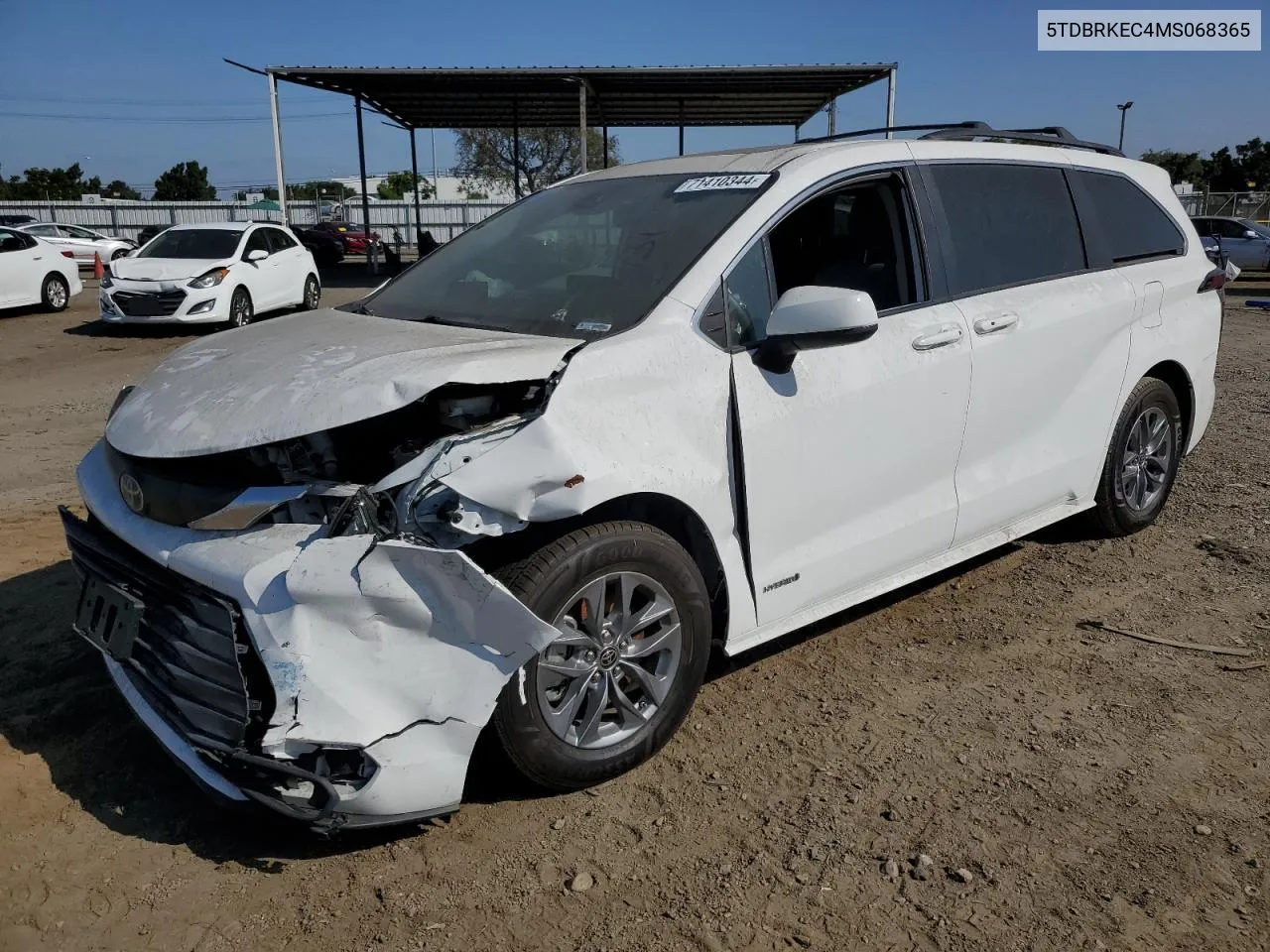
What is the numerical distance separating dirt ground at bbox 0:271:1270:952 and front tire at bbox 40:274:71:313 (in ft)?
50.7

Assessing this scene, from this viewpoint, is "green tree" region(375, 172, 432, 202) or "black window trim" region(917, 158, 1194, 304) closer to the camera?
"black window trim" region(917, 158, 1194, 304)

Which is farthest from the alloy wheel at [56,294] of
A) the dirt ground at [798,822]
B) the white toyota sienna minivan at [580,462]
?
the white toyota sienna minivan at [580,462]

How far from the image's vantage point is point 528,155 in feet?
163

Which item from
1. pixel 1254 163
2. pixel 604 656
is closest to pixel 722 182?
pixel 604 656

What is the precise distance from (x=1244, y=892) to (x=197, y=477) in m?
3.01

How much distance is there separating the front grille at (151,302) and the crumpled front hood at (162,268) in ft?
0.86

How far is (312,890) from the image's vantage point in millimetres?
2646

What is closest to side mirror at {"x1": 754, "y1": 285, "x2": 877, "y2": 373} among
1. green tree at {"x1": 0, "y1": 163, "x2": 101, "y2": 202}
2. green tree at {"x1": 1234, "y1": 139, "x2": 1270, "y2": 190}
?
green tree at {"x1": 1234, "y1": 139, "x2": 1270, "y2": 190}

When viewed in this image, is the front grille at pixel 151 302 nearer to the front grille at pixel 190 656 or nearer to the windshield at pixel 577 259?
the windshield at pixel 577 259

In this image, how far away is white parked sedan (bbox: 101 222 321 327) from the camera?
47.4 feet

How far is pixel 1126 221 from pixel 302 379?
4.03 meters

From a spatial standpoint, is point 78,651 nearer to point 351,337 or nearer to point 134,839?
point 134,839

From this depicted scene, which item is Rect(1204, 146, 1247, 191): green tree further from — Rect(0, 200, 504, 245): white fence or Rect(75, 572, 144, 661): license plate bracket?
Rect(75, 572, 144, 661): license plate bracket

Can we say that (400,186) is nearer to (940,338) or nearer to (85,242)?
(85,242)
